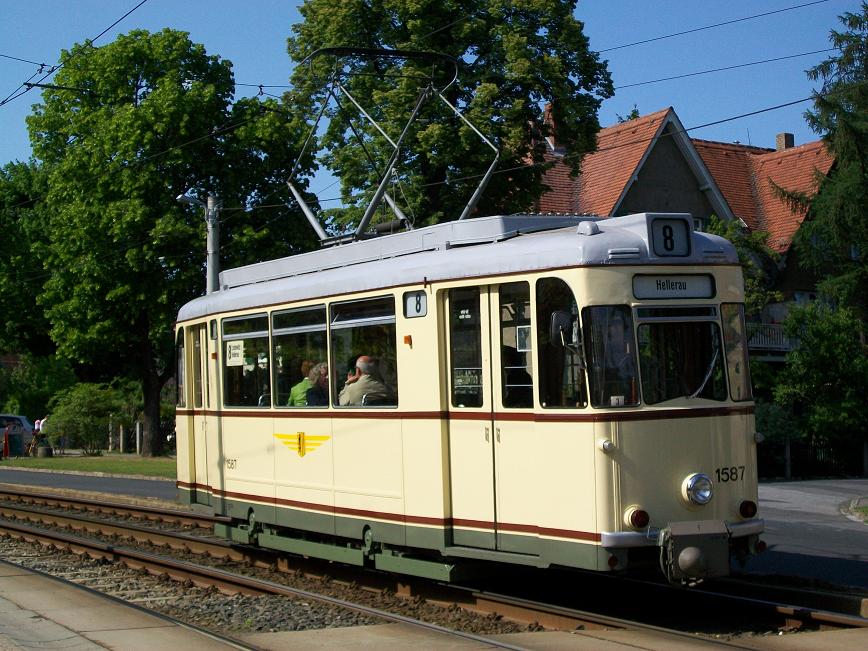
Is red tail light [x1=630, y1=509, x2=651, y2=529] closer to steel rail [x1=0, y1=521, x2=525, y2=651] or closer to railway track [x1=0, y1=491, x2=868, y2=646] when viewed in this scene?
railway track [x1=0, y1=491, x2=868, y2=646]

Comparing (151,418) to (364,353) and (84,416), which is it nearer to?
(84,416)

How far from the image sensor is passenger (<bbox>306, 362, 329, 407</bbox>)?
11568 mm

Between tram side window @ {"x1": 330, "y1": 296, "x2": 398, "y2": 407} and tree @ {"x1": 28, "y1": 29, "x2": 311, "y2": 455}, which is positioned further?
tree @ {"x1": 28, "y1": 29, "x2": 311, "y2": 455}

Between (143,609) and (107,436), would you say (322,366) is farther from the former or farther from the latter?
(107,436)

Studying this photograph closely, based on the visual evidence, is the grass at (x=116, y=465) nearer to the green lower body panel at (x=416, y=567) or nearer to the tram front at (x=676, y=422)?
the green lower body panel at (x=416, y=567)

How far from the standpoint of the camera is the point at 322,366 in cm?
1162

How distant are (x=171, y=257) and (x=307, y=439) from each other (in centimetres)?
2484

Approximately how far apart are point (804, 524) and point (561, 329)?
32.3 ft

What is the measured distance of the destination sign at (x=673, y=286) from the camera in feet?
30.2

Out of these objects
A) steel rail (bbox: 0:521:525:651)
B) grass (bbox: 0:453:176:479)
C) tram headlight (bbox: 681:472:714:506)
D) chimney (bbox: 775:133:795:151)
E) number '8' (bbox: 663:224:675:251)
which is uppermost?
chimney (bbox: 775:133:795:151)

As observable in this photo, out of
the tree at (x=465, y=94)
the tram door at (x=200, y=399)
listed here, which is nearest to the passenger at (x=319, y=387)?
the tram door at (x=200, y=399)

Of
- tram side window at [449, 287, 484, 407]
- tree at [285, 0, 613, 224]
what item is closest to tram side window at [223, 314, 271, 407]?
tram side window at [449, 287, 484, 407]

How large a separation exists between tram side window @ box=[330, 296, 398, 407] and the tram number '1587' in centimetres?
287

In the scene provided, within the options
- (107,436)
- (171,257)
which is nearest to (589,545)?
(171,257)
